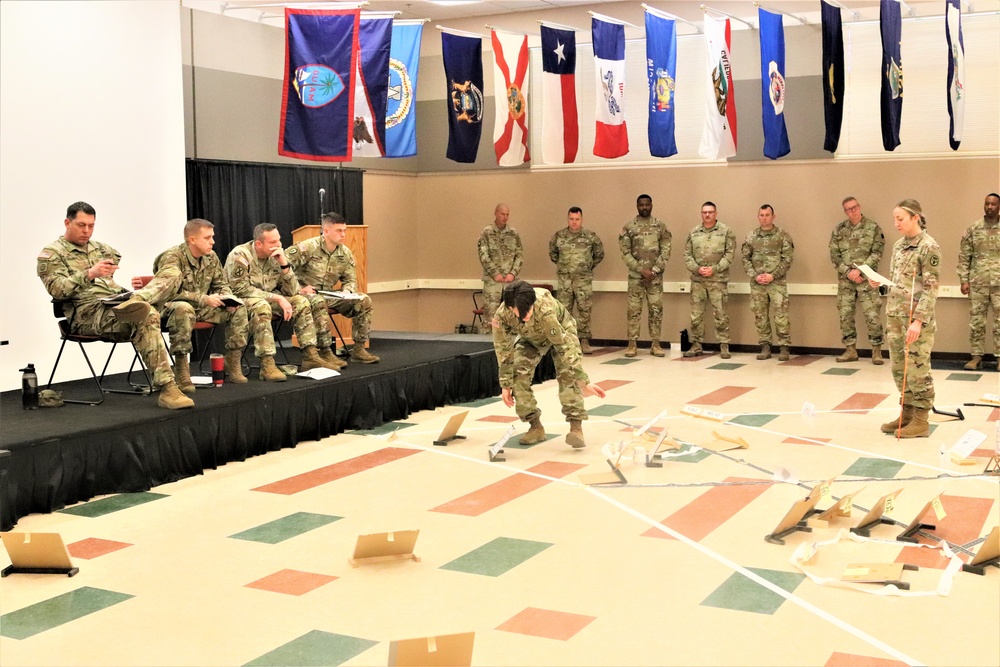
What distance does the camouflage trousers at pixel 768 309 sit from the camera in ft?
40.9

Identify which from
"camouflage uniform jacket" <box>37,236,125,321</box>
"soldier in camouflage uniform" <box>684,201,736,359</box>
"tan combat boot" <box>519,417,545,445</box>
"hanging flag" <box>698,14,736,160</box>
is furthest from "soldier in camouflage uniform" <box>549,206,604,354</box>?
"camouflage uniform jacket" <box>37,236,125,321</box>

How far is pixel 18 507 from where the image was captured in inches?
234

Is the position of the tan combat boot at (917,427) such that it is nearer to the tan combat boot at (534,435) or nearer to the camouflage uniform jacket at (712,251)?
the tan combat boot at (534,435)

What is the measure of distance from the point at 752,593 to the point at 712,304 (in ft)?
27.6

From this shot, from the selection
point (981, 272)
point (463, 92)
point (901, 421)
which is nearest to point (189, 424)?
→ point (901, 421)

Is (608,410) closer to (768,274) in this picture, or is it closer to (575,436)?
(575,436)

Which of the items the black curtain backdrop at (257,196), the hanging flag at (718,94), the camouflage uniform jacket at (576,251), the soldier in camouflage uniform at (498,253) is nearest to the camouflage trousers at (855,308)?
the hanging flag at (718,94)

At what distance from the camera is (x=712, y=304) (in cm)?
1278

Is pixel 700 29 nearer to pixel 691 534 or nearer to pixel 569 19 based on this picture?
pixel 569 19

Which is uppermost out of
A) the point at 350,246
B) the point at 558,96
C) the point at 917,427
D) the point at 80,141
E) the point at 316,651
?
the point at 558,96

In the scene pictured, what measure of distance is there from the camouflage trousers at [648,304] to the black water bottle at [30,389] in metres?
7.67

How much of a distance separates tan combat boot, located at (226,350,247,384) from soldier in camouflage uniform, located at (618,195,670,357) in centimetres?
593

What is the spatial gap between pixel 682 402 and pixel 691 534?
4075mm

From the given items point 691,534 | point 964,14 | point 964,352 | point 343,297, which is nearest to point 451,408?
point 343,297
